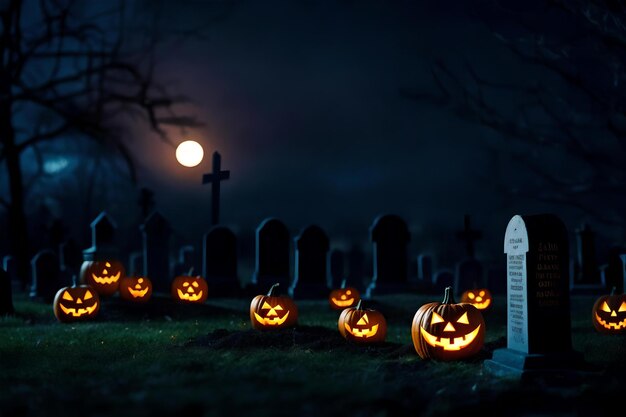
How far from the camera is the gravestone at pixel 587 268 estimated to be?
1897 cm

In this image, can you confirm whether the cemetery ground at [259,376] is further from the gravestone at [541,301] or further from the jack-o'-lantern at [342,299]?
the jack-o'-lantern at [342,299]

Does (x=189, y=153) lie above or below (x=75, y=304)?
above

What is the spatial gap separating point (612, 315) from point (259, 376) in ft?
22.1

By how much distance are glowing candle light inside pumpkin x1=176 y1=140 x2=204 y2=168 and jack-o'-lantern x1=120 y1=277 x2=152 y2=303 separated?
2.88 metres

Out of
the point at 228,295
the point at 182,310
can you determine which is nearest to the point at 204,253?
the point at 228,295

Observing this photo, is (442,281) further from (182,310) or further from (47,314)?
(47,314)

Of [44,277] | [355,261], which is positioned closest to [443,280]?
[355,261]

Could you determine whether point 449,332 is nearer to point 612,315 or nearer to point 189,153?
point 612,315

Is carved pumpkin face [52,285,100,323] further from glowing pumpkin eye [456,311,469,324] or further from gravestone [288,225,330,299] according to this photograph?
glowing pumpkin eye [456,311,469,324]

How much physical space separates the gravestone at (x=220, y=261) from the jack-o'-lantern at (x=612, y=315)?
363 inches

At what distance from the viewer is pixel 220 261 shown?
17.2 metres

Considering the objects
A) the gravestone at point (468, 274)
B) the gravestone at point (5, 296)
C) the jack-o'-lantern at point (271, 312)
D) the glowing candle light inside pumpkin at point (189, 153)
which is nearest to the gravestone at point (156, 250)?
the glowing candle light inside pumpkin at point (189, 153)

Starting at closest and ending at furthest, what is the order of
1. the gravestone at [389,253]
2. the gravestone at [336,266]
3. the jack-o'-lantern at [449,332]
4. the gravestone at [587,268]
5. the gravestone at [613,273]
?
1. the jack-o'-lantern at [449,332]
2. the gravestone at [389,253]
3. the gravestone at [587,268]
4. the gravestone at [613,273]
5. the gravestone at [336,266]

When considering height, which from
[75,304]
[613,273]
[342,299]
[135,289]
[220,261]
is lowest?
[342,299]
